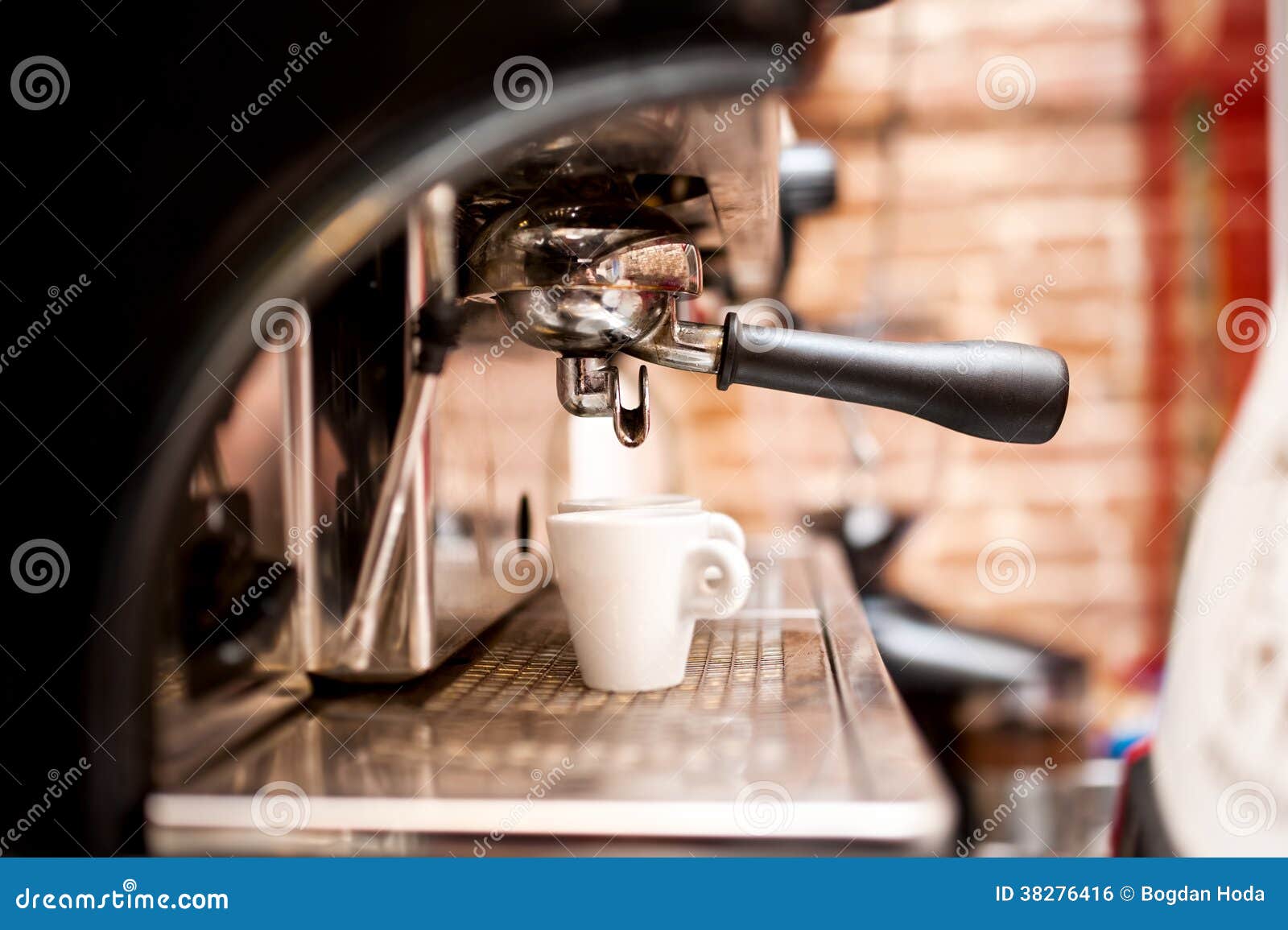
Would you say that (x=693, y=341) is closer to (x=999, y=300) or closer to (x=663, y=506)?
(x=663, y=506)

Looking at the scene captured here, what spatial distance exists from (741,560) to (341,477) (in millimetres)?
147

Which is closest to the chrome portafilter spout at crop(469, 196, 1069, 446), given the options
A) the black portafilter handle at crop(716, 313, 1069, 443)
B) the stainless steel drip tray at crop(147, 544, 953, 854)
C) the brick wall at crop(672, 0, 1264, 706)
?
the black portafilter handle at crop(716, 313, 1069, 443)

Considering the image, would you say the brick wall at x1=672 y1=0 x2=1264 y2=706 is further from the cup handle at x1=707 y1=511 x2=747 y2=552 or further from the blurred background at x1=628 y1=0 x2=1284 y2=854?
the cup handle at x1=707 y1=511 x2=747 y2=552

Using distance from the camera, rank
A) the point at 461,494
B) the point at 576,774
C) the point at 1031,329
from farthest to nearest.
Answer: the point at 1031,329, the point at 461,494, the point at 576,774

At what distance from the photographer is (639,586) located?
338 millimetres

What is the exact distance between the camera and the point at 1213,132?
22.6 inches

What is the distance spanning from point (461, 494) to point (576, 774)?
14 cm

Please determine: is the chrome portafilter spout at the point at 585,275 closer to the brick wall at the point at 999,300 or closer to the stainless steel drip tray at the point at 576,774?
the stainless steel drip tray at the point at 576,774

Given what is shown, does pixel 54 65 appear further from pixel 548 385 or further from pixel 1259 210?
pixel 1259 210

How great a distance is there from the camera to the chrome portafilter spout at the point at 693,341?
0.30 metres

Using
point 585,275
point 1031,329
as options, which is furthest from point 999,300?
point 585,275

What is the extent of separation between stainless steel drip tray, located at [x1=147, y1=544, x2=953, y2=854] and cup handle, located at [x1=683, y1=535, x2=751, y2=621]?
1.2 inches

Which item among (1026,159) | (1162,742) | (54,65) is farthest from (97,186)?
(1026,159)

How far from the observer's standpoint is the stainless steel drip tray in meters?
0.26
